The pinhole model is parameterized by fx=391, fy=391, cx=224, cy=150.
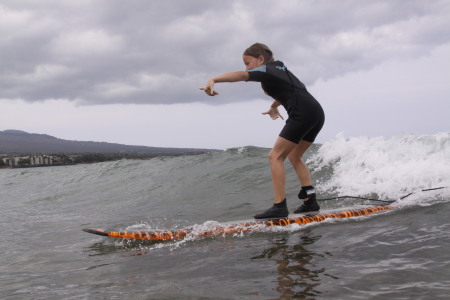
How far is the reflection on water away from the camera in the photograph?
2803 mm

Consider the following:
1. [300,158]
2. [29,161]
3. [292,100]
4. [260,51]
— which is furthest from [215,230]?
[29,161]

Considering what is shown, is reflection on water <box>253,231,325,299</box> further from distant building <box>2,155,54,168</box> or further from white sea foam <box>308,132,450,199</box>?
distant building <box>2,155,54,168</box>

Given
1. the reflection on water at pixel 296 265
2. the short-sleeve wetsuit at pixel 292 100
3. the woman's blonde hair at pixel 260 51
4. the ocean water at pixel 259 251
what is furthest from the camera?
the woman's blonde hair at pixel 260 51

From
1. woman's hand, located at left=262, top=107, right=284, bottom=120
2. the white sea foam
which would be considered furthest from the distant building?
woman's hand, located at left=262, top=107, right=284, bottom=120

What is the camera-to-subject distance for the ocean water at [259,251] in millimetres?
2971

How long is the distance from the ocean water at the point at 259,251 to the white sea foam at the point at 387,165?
1.3 inches

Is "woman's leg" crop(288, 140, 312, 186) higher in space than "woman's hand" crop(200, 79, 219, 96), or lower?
lower

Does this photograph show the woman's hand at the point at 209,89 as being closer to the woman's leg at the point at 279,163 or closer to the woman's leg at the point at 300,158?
the woman's leg at the point at 279,163

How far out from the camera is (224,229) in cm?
510

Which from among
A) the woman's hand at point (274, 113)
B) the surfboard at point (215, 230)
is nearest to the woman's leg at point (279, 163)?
the surfboard at point (215, 230)

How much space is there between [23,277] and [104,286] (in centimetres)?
107

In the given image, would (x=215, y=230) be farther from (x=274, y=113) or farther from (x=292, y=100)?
(x=274, y=113)

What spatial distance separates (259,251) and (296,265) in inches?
27.0

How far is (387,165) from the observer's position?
8.60 meters
